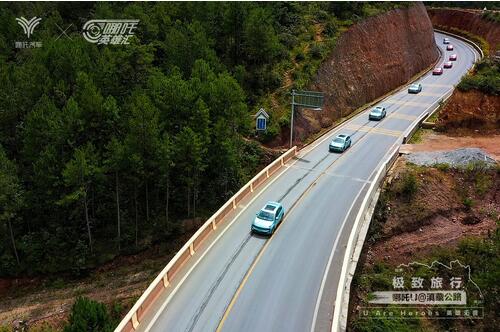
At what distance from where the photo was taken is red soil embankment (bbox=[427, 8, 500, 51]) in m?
91.9

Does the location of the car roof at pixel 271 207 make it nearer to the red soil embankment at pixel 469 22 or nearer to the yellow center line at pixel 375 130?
the yellow center line at pixel 375 130

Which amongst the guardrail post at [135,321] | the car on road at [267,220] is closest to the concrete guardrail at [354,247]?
the car on road at [267,220]

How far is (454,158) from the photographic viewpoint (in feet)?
118

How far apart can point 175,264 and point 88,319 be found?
5180 mm

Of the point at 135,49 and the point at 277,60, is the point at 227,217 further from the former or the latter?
the point at 277,60

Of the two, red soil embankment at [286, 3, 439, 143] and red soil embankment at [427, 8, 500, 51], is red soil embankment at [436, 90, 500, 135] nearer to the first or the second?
red soil embankment at [286, 3, 439, 143]

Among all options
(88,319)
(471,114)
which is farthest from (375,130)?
(88,319)

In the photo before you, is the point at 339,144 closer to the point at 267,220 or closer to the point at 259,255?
the point at 267,220

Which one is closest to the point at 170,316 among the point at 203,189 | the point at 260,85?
the point at 203,189

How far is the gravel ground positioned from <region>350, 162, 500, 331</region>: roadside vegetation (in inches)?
29.4

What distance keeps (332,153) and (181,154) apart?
15533 millimetres

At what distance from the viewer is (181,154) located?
34.6 meters

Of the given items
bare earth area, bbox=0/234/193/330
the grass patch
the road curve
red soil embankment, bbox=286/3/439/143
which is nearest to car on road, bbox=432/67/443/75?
red soil embankment, bbox=286/3/439/143

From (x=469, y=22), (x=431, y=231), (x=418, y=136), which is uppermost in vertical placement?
(x=469, y=22)
